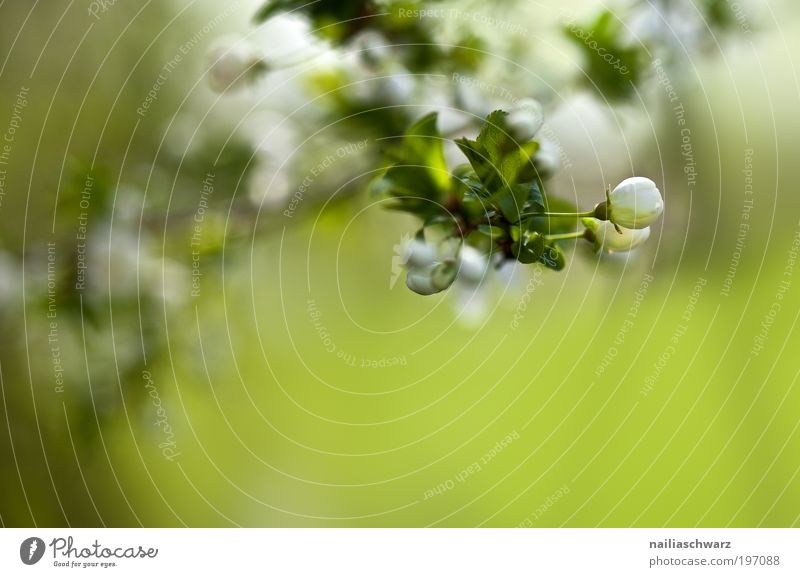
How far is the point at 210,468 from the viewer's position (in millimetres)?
549

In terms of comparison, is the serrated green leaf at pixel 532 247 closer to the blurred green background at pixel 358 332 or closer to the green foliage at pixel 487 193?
the green foliage at pixel 487 193

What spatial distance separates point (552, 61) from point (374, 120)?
0.13 meters

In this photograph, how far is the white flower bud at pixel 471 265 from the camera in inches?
14.6

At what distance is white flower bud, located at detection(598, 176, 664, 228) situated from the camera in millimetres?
349

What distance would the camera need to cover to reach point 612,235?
1.22 ft

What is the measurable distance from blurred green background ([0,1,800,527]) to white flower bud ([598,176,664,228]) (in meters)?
0.12

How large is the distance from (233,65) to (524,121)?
213mm
